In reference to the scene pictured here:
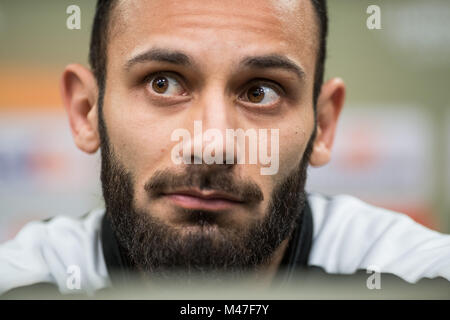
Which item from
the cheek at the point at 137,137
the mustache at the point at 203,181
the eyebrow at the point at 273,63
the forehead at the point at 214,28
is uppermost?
the forehead at the point at 214,28

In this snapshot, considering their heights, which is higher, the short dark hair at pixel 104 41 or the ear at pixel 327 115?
the short dark hair at pixel 104 41

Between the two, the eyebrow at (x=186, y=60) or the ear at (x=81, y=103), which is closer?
the eyebrow at (x=186, y=60)

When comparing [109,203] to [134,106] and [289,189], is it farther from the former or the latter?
[289,189]

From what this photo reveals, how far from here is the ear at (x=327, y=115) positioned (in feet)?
4.68

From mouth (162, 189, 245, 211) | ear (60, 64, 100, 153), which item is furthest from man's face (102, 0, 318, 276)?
ear (60, 64, 100, 153)

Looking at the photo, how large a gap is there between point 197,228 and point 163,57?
0.41 m

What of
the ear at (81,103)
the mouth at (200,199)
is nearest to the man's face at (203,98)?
the mouth at (200,199)

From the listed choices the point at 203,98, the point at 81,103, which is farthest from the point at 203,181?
the point at 81,103

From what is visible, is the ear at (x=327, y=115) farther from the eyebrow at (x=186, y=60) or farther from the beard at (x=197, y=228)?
the eyebrow at (x=186, y=60)

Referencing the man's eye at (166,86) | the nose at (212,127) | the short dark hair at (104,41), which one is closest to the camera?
the nose at (212,127)

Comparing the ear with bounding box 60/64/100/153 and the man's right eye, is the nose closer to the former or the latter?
the man's right eye

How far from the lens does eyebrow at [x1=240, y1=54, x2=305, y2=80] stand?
1.15 meters
